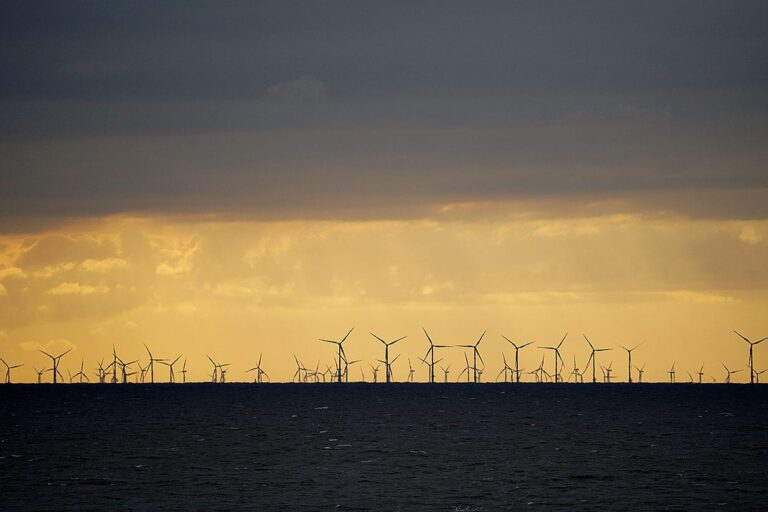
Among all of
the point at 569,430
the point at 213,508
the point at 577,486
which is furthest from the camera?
the point at 569,430

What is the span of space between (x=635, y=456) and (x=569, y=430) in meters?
48.0

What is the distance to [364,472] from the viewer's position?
112000mm

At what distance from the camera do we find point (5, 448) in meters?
144

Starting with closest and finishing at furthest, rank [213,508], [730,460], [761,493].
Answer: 1. [213,508]
2. [761,493]
3. [730,460]

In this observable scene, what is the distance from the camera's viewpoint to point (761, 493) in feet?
307

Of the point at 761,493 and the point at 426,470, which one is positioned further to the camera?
the point at 426,470

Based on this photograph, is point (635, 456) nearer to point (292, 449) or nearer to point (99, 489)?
point (292, 449)

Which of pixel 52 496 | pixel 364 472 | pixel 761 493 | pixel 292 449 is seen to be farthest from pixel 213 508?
pixel 292 449

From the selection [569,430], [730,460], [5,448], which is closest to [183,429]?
[5,448]

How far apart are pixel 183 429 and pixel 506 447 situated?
59.5m

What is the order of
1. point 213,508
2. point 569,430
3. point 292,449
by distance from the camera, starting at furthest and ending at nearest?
point 569,430 < point 292,449 < point 213,508

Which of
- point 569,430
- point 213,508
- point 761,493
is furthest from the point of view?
point 569,430

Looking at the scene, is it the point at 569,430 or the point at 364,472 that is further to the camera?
the point at 569,430

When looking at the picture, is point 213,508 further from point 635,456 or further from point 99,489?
point 635,456
